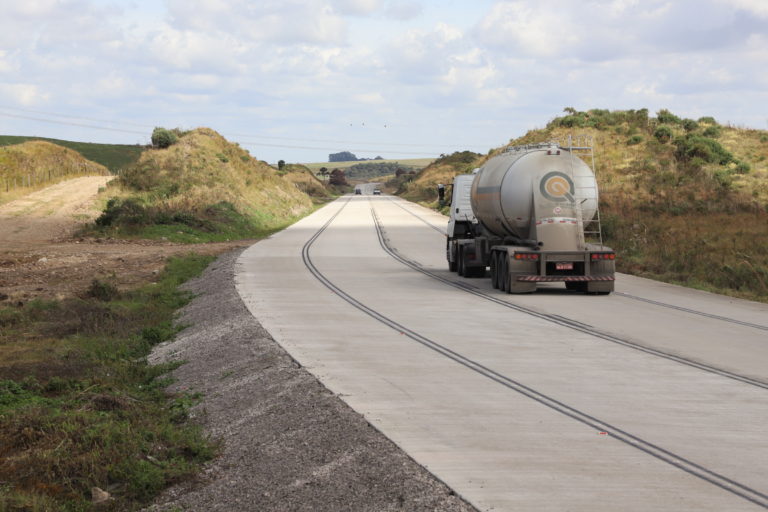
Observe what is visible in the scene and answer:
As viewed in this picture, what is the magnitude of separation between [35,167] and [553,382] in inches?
3099

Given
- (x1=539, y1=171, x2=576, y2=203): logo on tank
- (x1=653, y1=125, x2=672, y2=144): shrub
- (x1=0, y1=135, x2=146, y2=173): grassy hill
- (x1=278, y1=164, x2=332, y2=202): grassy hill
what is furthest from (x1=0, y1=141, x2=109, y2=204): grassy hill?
(x1=278, y1=164, x2=332, y2=202): grassy hill

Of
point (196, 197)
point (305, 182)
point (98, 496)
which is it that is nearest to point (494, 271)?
point (98, 496)

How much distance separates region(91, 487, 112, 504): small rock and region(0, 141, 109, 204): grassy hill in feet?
203

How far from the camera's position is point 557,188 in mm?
22328

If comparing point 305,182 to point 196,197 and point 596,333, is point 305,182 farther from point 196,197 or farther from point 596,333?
point 596,333

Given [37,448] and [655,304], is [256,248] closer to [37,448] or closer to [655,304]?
[655,304]

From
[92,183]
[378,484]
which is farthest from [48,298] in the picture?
[92,183]

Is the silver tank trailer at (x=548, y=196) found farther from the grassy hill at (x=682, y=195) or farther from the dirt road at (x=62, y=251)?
the dirt road at (x=62, y=251)

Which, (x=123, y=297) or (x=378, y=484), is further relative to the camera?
(x=123, y=297)

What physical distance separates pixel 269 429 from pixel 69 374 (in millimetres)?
5720

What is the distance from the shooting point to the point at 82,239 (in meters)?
45.0

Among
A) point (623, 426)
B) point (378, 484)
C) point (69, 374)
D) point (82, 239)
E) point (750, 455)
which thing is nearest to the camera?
point (378, 484)

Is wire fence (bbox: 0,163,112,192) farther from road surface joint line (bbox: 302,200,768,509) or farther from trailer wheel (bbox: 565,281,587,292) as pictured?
road surface joint line (bbox: 302,200,768,509)

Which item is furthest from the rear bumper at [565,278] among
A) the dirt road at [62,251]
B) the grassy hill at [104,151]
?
the grassy hill at [104,151]
